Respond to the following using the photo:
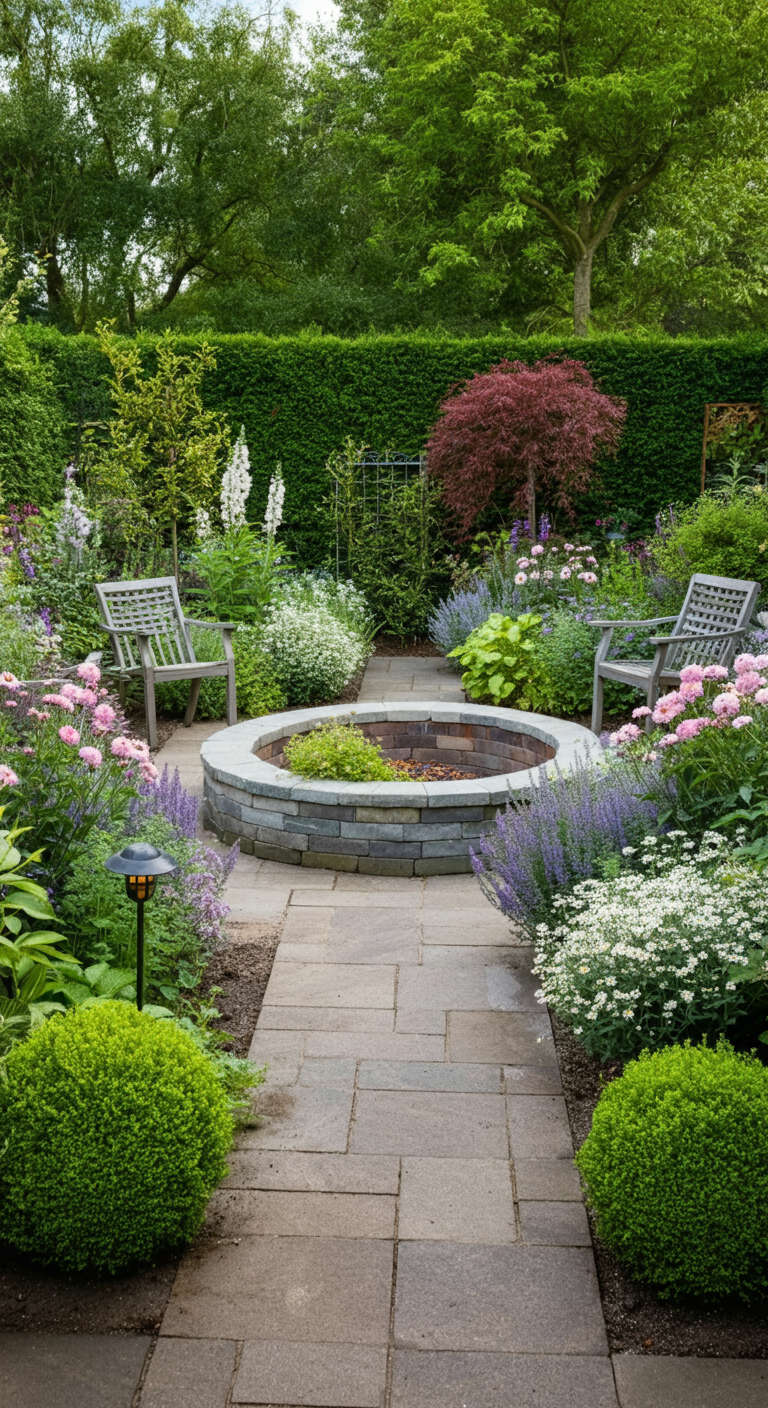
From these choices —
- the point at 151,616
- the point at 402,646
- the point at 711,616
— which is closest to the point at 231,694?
the point at 151,616

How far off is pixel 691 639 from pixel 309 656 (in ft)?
8.06

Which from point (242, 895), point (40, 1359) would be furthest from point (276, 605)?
point (40, 1359)

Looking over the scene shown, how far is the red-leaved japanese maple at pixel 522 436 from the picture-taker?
927 centimetres

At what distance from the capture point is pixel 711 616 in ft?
22.1

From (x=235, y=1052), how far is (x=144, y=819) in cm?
87

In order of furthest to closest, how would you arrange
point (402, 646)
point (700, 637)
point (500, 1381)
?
point (402, 646) → point (700, 637) → point (500, 1381)

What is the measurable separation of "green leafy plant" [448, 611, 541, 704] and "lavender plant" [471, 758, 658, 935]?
3.66 meters

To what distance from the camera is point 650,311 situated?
19.2 m

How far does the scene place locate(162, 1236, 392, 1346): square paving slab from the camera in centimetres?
214

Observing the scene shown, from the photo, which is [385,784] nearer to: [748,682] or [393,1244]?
[748,682]

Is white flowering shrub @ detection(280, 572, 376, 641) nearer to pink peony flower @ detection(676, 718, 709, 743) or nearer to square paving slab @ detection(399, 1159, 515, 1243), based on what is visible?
pink peony flower @ detection(676, 718, 709, 743)

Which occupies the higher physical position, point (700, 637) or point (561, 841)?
point (700, 637)

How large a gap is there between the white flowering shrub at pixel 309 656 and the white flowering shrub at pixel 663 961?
4.67 metres

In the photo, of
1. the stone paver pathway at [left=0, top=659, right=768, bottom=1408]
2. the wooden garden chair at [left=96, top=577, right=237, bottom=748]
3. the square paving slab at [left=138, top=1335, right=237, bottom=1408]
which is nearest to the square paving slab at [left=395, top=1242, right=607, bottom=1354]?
the stone paver pathway at [left=0, top=659, right=768, bottom=1408]
